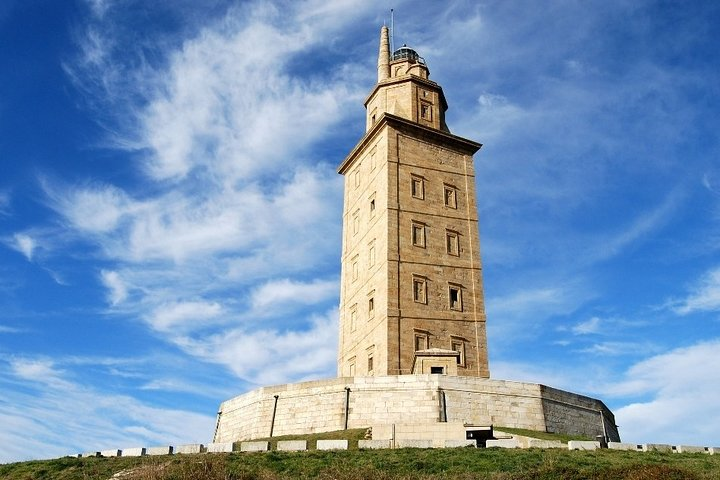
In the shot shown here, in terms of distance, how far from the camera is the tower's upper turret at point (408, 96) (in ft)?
145

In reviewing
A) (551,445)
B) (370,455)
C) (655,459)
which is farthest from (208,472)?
(655,459)

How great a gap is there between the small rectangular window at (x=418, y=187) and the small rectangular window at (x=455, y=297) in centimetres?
593

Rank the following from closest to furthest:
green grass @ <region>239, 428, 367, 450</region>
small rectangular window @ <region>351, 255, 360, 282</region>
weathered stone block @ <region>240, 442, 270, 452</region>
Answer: weathered stone block @ <region>240, 442, 270, 452</region> < green grass @ <region>239, 428, 367, 450</region> < small rectangular window @ <region>351, 255, 360, 282</region>

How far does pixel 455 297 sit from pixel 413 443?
51.8ft

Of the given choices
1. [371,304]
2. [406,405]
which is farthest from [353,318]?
[406,405]

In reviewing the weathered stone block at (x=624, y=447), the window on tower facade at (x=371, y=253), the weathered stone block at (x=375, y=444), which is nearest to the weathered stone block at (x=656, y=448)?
the weathered stone block at (x=624, y=447)

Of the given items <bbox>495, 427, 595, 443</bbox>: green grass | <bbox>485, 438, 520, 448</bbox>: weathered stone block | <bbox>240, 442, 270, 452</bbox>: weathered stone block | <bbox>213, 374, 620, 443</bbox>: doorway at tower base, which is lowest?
<bbox>240, 442, 270, 452</bbox>: weathered stone block

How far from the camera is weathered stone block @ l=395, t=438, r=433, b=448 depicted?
77.4 ft

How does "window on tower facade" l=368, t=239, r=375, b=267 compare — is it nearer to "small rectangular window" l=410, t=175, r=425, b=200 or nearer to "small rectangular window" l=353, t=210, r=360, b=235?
"small rectangular window" l=353, t=210, r=360, b=235

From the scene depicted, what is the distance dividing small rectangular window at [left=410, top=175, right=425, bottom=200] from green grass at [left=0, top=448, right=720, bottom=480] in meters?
20.6

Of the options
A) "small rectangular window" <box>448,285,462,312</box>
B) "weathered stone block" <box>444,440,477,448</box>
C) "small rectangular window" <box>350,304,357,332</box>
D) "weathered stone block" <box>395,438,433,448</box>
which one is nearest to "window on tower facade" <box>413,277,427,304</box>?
"small rectangular window" <box>448,285,462,312</box>

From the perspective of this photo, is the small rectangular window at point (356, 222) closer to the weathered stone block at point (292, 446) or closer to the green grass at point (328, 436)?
the green grass at point (328, 436)

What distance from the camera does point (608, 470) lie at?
19.5 m

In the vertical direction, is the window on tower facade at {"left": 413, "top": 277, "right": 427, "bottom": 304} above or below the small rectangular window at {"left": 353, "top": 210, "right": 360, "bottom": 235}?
below
